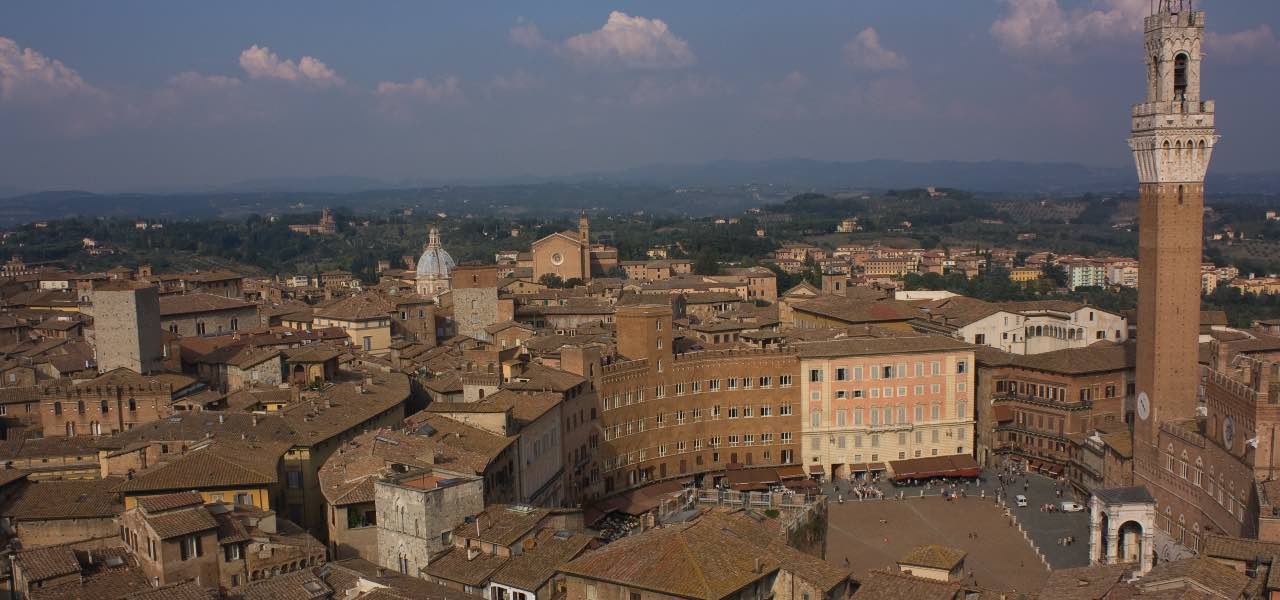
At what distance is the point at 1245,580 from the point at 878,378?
3038 cm

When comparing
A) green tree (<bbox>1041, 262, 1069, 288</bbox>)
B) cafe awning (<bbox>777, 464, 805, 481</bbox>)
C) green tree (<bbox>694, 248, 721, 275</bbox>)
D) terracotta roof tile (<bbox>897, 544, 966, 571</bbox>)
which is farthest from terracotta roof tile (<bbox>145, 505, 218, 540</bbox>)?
green tree (<bbox>1041, 262, 1069, 288</bbox>)

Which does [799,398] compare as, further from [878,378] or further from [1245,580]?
[1245,580]

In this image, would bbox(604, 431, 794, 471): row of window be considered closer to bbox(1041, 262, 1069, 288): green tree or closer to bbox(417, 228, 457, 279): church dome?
bbox(417, 228, 457, 279): church dome

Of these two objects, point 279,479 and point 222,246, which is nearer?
point 279,479

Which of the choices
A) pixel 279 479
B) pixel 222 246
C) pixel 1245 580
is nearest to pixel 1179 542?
pixel 1245 580

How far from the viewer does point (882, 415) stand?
2215 inches

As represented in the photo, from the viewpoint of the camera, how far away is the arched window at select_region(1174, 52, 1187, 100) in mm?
45719

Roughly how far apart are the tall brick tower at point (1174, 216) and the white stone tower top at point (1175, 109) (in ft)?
0.13

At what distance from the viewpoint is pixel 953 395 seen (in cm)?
5712

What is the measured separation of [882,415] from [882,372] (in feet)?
6.93

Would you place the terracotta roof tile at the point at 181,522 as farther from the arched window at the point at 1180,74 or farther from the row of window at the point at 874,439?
the arched window at the point at 1180,74

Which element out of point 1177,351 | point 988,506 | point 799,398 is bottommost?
point 988,506

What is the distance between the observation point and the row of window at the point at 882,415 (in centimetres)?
5562

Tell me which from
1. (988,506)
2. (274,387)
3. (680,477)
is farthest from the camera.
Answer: (680,477)
